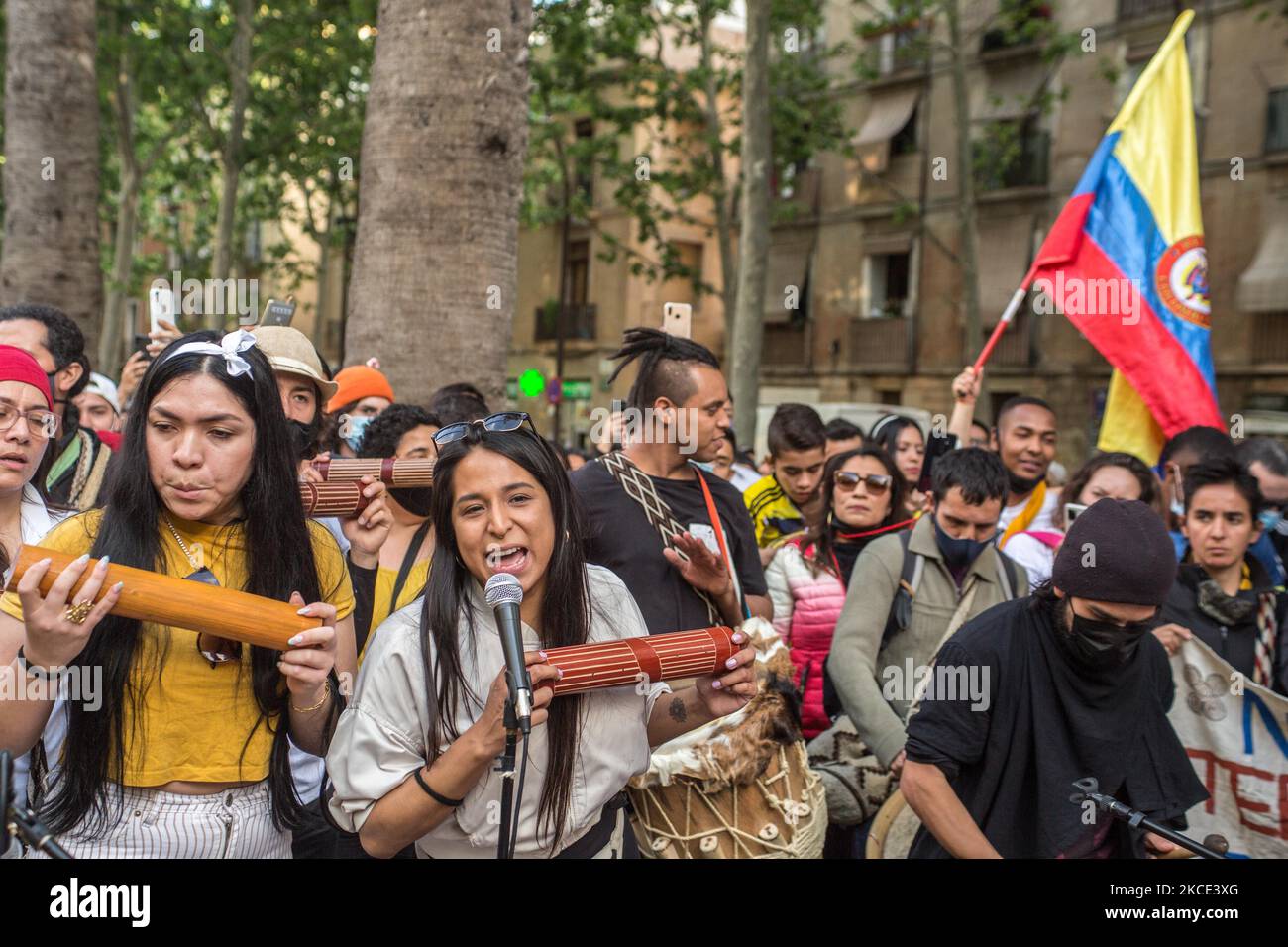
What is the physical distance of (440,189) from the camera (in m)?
Answer: 5.38

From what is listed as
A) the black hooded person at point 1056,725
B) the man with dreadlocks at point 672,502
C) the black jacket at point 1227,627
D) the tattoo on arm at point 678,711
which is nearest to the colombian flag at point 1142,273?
the black jacket at point 1227,627

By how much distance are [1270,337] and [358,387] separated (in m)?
20.2

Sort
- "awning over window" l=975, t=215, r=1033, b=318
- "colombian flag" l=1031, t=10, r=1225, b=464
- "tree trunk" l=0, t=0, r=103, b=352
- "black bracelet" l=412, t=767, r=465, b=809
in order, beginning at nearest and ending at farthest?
"black bracelet" l=412, t=767, r=465, b=809 → "colombian flag" l=1031, t=10, r=1225, b=464 → "tree trunk" l=0, t=0, r=103, b=352 → "awning over window" l=975, t=215, r=1033, b=318

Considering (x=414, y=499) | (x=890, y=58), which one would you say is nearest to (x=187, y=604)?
(x=414, y=499)

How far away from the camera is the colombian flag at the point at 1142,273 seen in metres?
7.38

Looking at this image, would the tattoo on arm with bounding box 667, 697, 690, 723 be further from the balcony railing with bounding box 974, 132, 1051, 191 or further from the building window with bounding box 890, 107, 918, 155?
the building window with bounding box 890, 107, 918, 155

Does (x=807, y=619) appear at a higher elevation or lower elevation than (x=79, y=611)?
lower

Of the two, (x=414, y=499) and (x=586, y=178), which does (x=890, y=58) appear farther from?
(x=414, y=499)

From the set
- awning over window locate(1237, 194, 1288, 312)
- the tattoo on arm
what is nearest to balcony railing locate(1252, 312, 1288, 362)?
awning over window locate(1237, 194, 1288, 312)

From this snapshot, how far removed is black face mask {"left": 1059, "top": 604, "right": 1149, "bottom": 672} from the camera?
280 cm

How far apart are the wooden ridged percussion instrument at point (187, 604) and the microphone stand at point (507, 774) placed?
0.52 m

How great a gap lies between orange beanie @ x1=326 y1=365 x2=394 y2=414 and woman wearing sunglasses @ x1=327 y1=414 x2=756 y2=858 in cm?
268
